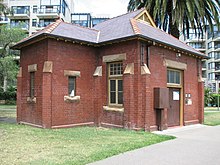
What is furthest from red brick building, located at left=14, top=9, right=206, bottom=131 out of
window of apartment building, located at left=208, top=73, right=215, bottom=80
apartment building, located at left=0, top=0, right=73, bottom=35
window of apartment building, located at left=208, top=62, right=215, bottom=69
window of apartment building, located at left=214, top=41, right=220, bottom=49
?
window of apartment building, located at left=214, top=41, right=220, bottom=49

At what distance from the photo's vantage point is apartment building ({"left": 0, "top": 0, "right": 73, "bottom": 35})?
198 feet

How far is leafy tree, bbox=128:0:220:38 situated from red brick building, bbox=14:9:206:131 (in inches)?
233

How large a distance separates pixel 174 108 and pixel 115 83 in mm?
3934

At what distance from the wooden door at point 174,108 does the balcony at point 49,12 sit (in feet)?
158

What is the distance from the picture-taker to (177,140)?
439 inches

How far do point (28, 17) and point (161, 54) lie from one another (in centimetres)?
5291

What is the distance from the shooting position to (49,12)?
5994 cm

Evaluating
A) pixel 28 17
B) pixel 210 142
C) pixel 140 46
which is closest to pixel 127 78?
pixel 140 46

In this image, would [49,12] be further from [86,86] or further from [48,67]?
[48,67]

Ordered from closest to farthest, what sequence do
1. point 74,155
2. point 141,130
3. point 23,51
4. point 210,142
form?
point 74,155
point 210,142
point 141,130
point 23,51

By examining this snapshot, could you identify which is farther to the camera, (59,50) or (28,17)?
(28,17)

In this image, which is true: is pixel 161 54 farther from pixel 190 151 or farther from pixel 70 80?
pixel 190 151

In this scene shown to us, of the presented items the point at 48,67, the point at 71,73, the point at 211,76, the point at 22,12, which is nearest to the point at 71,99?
the point at 71,73

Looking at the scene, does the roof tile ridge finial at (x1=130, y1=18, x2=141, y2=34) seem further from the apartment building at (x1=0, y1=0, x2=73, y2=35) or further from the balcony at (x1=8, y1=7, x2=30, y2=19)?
the balcony at (x1=8, y1=7, x2=30, y2=19)
